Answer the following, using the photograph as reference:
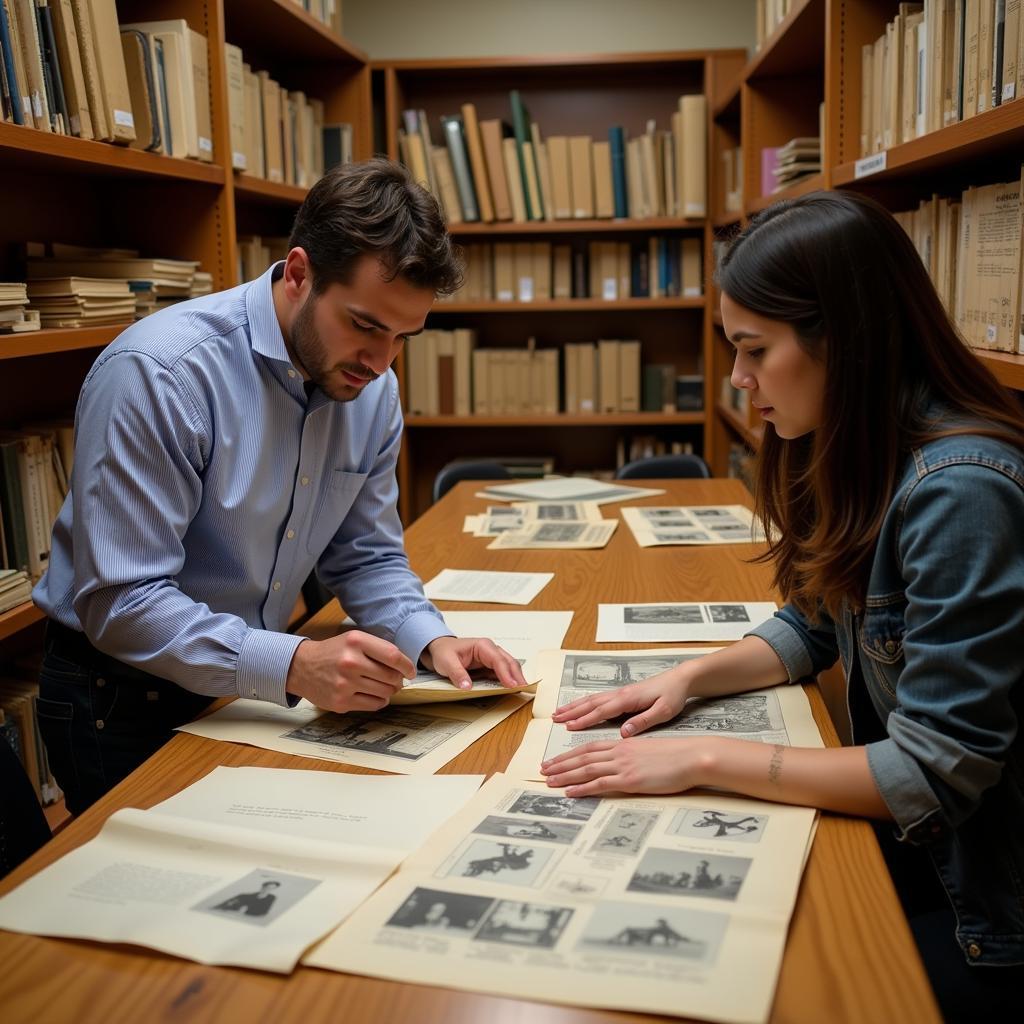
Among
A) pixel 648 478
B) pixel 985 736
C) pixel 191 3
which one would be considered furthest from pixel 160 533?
pixel 648 478

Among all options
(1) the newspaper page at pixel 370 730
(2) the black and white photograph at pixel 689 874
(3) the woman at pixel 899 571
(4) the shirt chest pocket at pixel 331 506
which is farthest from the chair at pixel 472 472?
(2) the black and white photograph at pixel 689 874

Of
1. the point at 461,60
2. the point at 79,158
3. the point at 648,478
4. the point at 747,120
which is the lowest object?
the point at 648,478

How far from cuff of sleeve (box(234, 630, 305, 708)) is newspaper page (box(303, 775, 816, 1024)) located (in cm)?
34

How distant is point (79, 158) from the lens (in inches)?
84.9

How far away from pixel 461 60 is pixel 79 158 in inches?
102

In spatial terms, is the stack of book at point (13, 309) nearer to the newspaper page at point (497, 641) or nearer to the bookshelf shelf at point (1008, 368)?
the newspaper page at point (497, 641)

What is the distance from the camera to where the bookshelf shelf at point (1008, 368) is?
60.7 inches

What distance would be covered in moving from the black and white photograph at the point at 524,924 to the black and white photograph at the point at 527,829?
11cm

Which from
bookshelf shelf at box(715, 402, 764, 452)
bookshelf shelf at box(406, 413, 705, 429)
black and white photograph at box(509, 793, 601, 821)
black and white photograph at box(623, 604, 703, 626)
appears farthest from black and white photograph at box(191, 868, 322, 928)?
bookshelf shelf at box(406, 413, 705, 429)

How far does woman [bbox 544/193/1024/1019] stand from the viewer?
979 mm

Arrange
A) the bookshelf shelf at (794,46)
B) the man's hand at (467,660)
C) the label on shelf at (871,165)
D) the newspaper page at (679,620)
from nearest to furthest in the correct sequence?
the man's hand at (467,660) → the newspaper page at (679,620) → the label on shelf at (871,165) → the bookshelf shelf at (794,46)

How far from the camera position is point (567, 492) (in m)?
2.99

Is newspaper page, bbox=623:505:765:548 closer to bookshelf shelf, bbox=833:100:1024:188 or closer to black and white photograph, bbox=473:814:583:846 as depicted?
bookshelf shelf, bbox=833:100:1024:188

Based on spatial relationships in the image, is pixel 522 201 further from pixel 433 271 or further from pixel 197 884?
pixel 197 884
